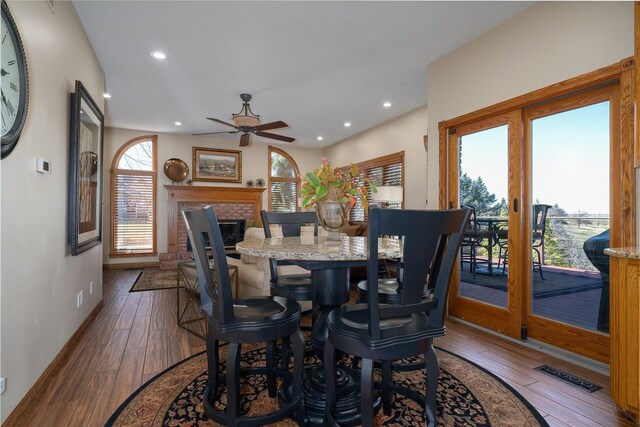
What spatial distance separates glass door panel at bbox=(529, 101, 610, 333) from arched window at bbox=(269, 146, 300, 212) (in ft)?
19.0

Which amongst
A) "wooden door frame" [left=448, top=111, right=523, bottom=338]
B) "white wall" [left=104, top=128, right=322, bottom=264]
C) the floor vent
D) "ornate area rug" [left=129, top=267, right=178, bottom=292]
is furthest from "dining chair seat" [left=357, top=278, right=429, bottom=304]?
"white wall" [left=104, top=128, right=322, bottom=264]

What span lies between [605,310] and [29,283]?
3634 millimetres

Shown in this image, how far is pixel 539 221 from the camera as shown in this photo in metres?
2.72

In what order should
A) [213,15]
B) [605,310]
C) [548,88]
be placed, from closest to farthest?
[605,310], [548,88], [213,15]

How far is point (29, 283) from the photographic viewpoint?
187 centimetres

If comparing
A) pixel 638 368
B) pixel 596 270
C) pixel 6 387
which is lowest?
pixel 6 387

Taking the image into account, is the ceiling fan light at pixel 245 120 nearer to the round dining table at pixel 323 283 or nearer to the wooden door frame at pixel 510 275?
the wooden door frame at pixel 510 275

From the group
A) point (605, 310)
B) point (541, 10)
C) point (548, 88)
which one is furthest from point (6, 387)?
point (541, 10)

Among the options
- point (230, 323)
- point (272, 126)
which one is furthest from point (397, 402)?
point (272, 126)

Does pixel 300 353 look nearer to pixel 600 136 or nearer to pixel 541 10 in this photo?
pixel 600 136

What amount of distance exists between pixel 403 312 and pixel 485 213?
92.7 inches

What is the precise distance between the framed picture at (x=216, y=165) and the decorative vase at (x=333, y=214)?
18.7 ft

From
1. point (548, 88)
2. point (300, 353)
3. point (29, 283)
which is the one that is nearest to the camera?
point (300, 353)

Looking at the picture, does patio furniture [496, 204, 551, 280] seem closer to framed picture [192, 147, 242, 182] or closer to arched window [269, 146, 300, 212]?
arched window [269, 146, 300, 212]
